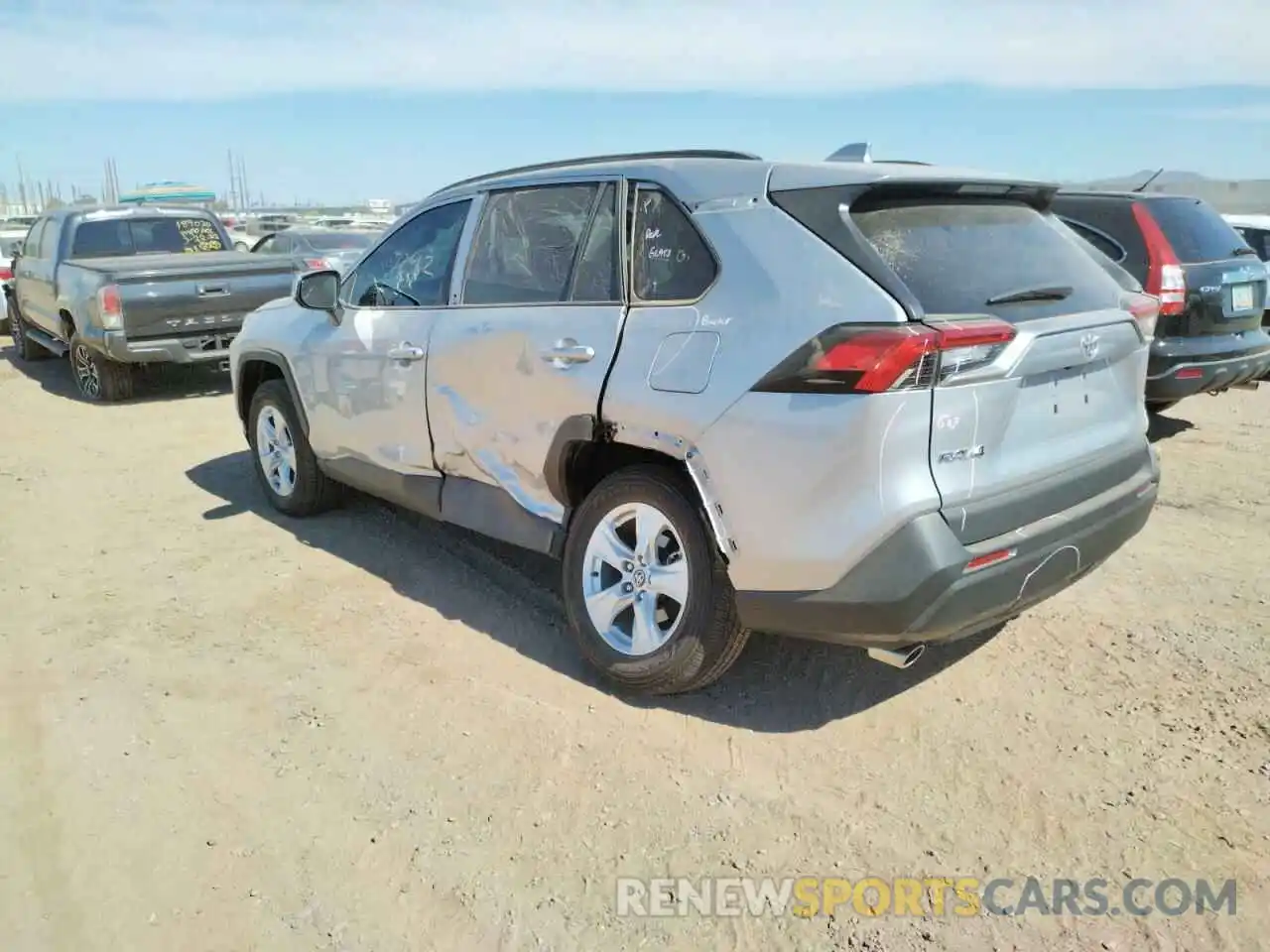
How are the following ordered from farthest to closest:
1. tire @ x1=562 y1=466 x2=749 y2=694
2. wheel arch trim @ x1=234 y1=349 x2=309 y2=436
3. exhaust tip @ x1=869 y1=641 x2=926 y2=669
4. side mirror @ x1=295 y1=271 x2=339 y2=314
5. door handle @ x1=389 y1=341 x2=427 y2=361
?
wheel arch trim @ x1=234 y1=349 x2=309 y2=436
side mirror @ x1=295 y1=271 x2=339 y2=314
door handle @ x1=389 y1=341 x2=427 y2=361
tire @ x1=562 y1=466 x2=749 y2=694
exhaust tip @ x1=869 y1=641 x2=926 y2=669

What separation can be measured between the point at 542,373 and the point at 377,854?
1.78 meters

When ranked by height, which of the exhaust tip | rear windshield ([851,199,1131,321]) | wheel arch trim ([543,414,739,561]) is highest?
rear windshield ([851,199,1131,321])

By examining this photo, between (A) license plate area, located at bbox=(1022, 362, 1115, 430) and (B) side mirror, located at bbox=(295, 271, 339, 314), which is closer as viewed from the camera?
(A) license plate area, located at bbox=(1022, 362, 1115, 430)

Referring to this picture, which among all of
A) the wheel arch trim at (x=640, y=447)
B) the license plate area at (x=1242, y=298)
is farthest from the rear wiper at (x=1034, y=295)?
the license plate area at (x=1242, y=298)

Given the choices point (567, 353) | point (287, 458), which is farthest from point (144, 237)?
point (567, 353)

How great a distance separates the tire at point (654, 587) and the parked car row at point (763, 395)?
1 centimetres

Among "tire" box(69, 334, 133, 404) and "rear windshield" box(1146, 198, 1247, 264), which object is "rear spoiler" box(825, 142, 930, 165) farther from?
"tire" box(69, 334, 133, 404)

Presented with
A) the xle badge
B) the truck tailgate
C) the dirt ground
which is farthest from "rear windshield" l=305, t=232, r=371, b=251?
the xle badge

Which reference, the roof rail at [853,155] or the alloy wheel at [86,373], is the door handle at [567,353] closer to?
the roof rail at [853,155]

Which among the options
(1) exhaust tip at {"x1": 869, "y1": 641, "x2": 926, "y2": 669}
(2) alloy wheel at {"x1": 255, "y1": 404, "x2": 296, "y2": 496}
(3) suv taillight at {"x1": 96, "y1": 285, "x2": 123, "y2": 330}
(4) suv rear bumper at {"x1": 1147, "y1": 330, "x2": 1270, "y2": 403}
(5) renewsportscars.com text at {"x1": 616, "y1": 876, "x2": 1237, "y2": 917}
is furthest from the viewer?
(3) suv taillight at {"x1": 96, "y1": 285, "x2": 123, "y2": 330}

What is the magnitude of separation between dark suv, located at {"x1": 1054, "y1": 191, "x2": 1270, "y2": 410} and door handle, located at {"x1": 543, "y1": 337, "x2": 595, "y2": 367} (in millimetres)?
4600

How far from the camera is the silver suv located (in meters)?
→ 2.89

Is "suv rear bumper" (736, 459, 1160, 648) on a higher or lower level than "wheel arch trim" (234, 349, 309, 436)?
lower

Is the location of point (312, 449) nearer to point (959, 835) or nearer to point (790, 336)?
point (790, 336)
